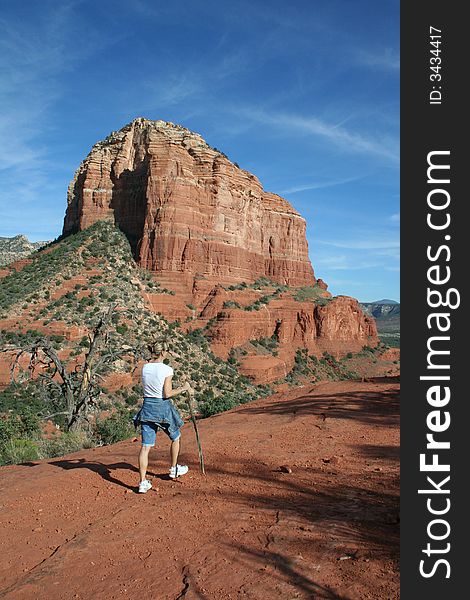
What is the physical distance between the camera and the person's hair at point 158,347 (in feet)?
20.3

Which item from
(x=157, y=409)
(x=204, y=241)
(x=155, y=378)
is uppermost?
(x=204, y=241)

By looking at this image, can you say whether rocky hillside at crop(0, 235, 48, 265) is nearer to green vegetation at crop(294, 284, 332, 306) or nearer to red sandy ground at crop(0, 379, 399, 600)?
green vegetation at crop(294, 284, 332, 306)

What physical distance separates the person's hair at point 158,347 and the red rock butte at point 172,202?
1617 inches

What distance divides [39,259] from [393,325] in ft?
511

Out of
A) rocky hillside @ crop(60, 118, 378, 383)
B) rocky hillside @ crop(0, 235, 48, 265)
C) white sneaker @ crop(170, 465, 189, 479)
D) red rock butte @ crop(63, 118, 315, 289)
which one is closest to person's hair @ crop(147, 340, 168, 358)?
white sneaker @ crop(170, 465, 189, 479)

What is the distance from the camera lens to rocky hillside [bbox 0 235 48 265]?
82750mm

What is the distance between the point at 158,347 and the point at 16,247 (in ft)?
325

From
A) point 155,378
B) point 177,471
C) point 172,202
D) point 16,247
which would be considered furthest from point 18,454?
point 16,247

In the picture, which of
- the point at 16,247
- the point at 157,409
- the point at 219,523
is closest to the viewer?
the point at 219,523

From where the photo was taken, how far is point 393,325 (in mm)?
176375

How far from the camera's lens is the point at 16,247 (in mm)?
92938

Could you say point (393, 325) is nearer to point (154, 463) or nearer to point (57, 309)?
point (57, 309)

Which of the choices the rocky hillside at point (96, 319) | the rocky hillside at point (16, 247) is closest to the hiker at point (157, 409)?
the rocky hillside at point (96, 319)

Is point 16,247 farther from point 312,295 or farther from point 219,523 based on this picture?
point 219,523
